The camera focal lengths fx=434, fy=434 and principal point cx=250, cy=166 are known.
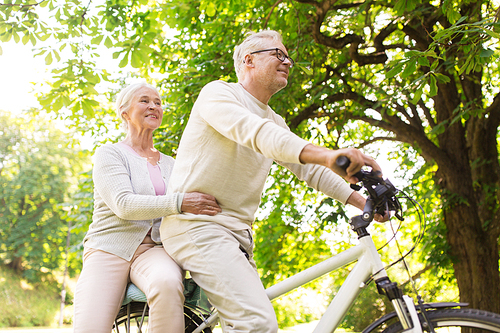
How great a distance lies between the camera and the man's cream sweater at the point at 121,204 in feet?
6.68

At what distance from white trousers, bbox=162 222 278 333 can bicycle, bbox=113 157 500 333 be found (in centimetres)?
Result: 28

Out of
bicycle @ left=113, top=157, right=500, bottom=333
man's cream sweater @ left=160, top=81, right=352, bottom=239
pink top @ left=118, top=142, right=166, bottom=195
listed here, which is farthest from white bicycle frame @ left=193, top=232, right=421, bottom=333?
pink top @ left=118, top=142, right=166, bottom=195

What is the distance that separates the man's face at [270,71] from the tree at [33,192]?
3170 centimetres

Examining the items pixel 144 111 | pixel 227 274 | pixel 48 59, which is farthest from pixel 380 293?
pixel 48 59

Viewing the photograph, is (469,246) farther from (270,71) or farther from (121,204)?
(121,204)

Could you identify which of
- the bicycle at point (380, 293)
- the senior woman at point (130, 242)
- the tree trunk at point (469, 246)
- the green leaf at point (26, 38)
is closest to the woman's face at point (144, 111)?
the senior woman at point (130, 242)

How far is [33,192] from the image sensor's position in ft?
104

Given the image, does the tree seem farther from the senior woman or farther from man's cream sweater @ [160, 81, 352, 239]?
man's cream sweater @ [160, 81, 352, 239]

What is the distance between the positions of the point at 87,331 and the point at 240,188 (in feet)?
3.11

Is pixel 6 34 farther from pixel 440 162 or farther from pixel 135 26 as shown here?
pixel 440 162

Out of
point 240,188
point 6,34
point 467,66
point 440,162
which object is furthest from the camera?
point 440,162

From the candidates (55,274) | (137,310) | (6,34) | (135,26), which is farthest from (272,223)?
(55,274)

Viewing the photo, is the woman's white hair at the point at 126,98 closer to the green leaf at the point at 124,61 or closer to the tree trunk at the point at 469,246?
the green leaf at the point at 124,61

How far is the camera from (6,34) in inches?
154
